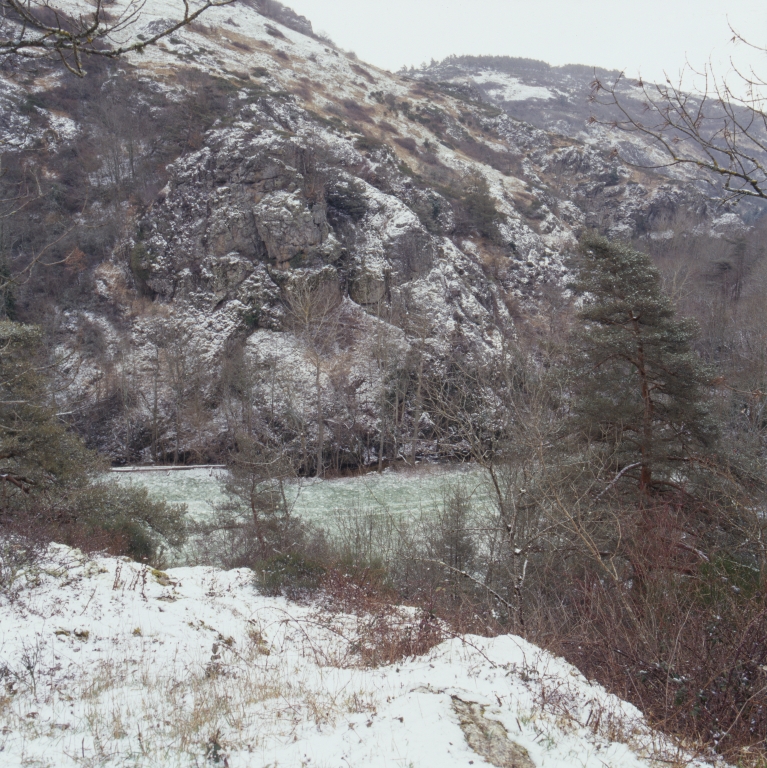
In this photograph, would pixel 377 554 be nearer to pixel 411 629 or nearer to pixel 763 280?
pixel 411 629

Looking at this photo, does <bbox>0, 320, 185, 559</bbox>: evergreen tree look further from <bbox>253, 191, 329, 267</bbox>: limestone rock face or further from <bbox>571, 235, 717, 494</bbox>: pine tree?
<bbox>253, 191, 329, 267</bbox>: limestone rock face

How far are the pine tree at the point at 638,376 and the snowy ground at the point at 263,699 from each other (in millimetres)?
6955

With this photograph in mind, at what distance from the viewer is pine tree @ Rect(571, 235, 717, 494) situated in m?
10.4

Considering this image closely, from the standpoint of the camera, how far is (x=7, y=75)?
130ft

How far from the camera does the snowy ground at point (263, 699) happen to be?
10.1 feet

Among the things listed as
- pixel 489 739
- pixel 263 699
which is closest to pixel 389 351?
pixel 263 699

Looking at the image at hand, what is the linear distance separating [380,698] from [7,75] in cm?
5367

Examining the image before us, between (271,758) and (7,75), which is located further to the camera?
(7,75)

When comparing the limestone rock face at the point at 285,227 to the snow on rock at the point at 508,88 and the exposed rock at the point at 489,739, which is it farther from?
the snow on rock at the point at 508,88

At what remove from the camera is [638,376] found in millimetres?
11328

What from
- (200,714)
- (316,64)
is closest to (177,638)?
(200,714)

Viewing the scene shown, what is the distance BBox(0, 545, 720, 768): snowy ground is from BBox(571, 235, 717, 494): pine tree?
22.8 ft

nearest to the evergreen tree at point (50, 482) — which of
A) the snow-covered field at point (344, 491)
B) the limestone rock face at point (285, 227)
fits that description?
the snow-covered field at point (344, 491)

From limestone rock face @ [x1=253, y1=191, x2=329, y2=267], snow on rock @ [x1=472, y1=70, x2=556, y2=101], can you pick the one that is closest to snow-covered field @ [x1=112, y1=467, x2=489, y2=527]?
limestone rock face @ [x1=253, y1=191, x2=329, y2=267]
